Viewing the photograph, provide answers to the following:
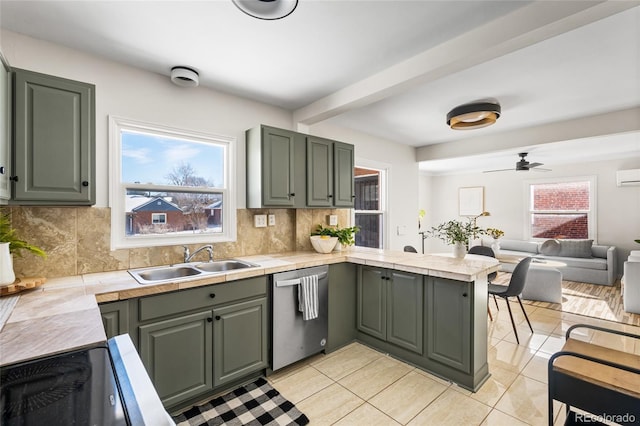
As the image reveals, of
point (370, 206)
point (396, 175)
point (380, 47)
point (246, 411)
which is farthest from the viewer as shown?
point (396, 175)

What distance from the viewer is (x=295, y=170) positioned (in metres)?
3.02

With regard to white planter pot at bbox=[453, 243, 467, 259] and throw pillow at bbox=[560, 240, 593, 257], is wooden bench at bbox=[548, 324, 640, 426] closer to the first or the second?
white planter pot at bbox=[453, 243, 467, 259]

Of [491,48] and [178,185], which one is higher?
[491,48]

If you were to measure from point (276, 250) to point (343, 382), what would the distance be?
1.44 m

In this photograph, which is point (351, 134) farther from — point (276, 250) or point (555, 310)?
point (555, 310)

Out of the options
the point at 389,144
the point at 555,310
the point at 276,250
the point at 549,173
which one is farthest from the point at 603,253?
the point at 276,250

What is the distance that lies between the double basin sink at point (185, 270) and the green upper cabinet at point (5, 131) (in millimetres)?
843

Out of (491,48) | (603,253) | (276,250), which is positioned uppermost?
(491,48)

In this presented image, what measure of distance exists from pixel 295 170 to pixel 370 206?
187 centimetres

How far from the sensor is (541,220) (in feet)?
21.9

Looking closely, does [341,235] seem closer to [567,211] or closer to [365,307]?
[365,307]

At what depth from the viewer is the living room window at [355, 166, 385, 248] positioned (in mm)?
4457

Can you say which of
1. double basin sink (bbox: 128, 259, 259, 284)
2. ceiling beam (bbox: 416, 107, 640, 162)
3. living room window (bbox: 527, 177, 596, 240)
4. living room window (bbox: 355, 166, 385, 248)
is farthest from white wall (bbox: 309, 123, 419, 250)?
living room window (bbox: 527, 177, 596, 240)

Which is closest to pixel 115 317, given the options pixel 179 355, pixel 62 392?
pixel 179 355
